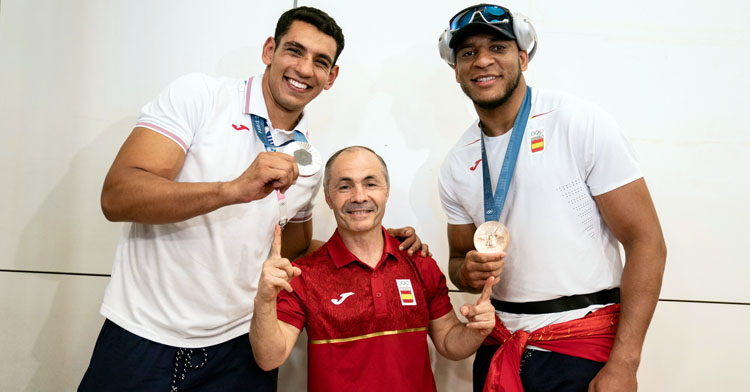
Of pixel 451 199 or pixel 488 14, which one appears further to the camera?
pixel 451 199

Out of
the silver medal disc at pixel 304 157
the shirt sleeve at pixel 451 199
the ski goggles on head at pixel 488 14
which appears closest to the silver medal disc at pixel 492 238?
the shirt sleeve at pixel 451 199

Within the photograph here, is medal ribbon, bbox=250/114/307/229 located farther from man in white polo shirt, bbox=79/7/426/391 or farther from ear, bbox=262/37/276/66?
ear, bbox=262/37/276/66

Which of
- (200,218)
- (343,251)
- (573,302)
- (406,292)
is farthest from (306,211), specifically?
(573,302)

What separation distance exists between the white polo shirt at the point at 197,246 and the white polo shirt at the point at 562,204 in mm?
1062

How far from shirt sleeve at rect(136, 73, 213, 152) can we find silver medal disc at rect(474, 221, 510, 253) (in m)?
1.18

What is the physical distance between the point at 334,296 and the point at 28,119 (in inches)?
83.1

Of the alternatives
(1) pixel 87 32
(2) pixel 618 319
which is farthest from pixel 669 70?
(1) pixel 87 32

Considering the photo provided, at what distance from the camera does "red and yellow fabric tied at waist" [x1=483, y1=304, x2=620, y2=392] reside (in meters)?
1.79

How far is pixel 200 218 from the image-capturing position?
1.93 meters

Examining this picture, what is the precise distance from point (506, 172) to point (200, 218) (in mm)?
1229

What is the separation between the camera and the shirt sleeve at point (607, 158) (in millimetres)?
1790

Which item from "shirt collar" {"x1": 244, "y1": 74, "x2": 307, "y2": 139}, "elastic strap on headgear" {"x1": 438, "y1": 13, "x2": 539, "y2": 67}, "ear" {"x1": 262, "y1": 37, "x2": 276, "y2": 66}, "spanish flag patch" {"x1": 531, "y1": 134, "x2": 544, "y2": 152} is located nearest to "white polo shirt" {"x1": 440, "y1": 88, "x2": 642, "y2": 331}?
"spanish flag patch" {"x1": 531, "y1": 134, "x2": 544, "y2": 152}

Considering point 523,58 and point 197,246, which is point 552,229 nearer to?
point 523,58

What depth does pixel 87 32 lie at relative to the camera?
273 cm
